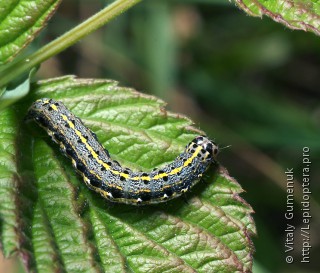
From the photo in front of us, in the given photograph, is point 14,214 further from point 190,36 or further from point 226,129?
point 190,36

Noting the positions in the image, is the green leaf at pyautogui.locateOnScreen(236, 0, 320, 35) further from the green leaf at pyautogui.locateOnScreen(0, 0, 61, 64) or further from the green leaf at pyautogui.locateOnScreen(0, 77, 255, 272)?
the green leaf at pyautogui.locateOnScreen(0, 0, 61, 64)

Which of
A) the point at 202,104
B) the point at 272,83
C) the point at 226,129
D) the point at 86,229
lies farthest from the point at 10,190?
the point at 272,83

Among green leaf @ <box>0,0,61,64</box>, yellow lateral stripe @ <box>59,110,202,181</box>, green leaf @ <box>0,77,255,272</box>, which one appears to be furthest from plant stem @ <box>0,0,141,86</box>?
yellow lateral stripe @ <box>59,110,202,181</box>

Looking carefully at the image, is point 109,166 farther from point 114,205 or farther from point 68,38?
point 68,38

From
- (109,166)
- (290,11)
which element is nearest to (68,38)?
(109,166)

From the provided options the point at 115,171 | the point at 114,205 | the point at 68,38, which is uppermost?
the point at 68,38

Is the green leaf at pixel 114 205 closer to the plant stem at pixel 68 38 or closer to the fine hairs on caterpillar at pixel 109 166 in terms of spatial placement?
the fine hairs on caterpillar at pixel 109 166
